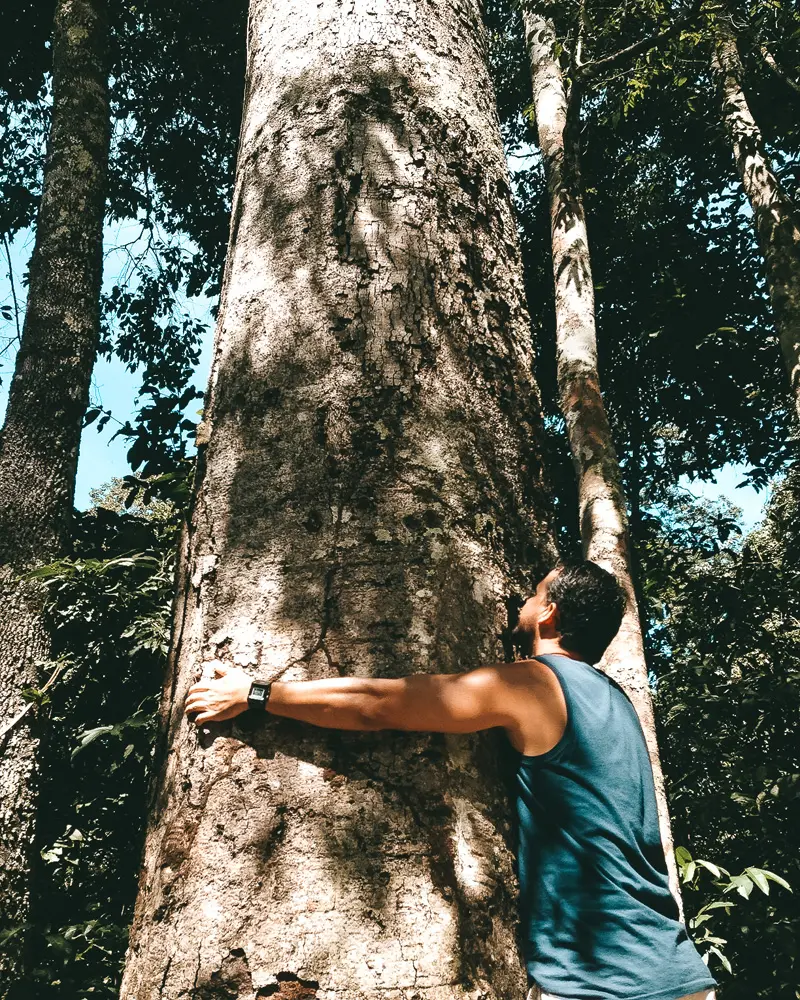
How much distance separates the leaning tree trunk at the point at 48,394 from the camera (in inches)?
154

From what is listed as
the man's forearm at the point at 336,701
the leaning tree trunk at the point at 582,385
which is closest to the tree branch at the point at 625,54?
the leaning tree trunk at the point at 582,385

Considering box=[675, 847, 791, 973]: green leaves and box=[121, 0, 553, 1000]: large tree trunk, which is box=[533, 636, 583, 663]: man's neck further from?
box=[675, 847, 791, 973]: green leaves

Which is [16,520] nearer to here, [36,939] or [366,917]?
[36,939]

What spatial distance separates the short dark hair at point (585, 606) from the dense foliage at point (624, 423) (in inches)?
82.4

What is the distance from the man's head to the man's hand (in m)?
0.64

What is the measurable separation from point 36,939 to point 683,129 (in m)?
11.2

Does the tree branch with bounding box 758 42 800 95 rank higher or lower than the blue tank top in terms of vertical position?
higher

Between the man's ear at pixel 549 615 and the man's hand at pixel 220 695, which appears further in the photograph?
the man's ear at pixel 549 615

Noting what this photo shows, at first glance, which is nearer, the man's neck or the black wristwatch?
the black wristwatch

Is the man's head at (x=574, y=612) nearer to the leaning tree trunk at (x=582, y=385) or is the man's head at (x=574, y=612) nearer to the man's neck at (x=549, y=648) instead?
the man's neck at (x=549, y=648)

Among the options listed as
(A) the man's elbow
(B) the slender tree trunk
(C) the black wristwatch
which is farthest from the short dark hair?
(B) the slender tree trunk

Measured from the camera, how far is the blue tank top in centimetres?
158

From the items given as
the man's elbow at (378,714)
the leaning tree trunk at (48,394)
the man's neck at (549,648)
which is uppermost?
the leaning tree trunk at (48,394)

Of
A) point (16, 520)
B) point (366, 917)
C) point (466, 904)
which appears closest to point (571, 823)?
point (466, 904)
